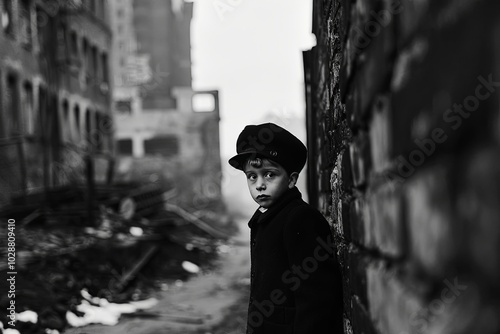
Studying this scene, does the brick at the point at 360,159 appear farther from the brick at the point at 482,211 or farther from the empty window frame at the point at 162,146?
the empty window frame at the point at 162,146

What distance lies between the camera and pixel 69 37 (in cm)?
2164

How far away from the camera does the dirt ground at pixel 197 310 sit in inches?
275

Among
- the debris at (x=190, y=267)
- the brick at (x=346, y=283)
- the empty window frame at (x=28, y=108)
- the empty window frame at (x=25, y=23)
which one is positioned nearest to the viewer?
the brick at (x=346, y=283)

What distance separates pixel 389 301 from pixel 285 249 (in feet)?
3.70

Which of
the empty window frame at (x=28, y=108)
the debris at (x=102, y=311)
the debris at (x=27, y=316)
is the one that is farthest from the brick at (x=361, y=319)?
the empty window frame at (x=28, y=108)

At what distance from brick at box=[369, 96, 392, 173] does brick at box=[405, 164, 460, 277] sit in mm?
184

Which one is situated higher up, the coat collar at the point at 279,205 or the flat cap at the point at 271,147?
the flat cap at the point at 271,147

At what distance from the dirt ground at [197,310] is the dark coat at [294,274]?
479 centimetres

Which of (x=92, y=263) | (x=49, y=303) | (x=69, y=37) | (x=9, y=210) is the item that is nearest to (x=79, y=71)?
(x=69, y=37)

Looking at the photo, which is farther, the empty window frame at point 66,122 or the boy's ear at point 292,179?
the empty window frame at point 66,122

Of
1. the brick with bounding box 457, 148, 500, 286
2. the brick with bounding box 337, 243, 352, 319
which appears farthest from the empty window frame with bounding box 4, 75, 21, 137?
the brick with bounding box 457, 148, 500, 286

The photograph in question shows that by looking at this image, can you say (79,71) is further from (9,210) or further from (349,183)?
(349,183)

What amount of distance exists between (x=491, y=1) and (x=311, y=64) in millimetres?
4344

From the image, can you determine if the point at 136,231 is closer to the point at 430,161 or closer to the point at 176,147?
the point at 430,161
